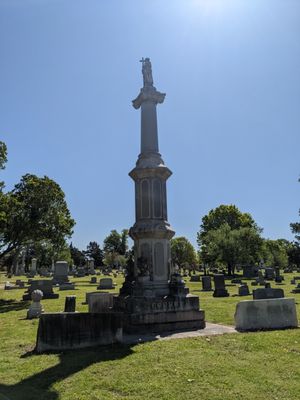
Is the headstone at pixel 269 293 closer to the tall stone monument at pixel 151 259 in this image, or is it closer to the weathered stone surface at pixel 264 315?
the weathered stone surface at pixel 264 315

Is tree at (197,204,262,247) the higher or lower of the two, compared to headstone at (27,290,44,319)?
higher

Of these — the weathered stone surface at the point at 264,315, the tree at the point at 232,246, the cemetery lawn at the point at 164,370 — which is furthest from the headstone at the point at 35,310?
the tree at the point at 232,246

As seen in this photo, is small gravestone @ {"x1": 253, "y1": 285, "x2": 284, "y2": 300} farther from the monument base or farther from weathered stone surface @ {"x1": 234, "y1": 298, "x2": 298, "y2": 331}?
the monument base

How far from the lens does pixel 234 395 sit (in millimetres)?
5066

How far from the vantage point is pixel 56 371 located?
6434 millimetres

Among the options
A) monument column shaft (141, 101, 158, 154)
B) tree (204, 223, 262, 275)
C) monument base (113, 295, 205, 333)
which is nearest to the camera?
monument base (113, 295, 205, 333)

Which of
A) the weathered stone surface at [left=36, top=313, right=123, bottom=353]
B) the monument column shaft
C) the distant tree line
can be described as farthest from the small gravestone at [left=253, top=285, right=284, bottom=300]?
the weathered stone surface at [left=36, top=313, right=123, bottom=353]

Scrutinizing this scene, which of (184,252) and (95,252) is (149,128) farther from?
(95,252)

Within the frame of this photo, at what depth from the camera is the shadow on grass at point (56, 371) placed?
210 inches

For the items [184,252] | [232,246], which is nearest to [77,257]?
[184,252]

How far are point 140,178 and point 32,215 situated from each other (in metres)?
12.0

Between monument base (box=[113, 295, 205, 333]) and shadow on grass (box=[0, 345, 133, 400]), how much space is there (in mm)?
1811

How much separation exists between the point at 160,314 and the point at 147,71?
8.97 metres

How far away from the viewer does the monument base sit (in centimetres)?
998
